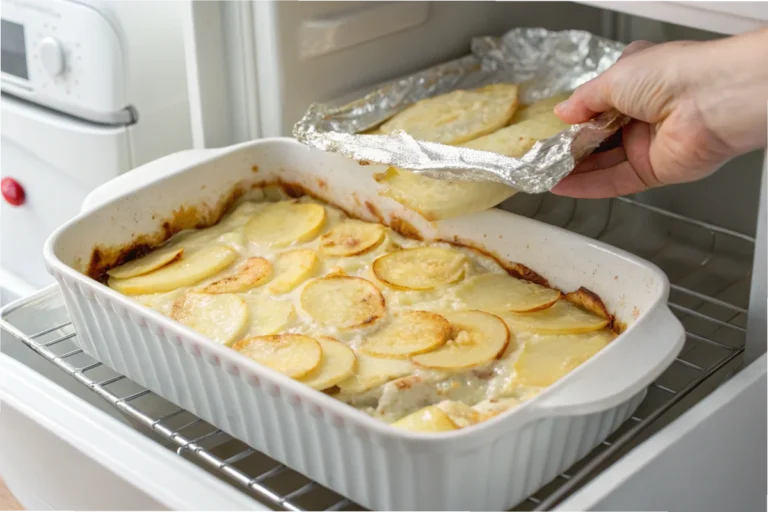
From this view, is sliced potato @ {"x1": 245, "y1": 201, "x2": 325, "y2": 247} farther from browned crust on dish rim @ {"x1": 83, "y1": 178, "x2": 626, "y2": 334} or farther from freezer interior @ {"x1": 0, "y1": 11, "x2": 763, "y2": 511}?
freezer interior @ {"x1": 0, "y1": 11, "x2": 763, "y2": 511}

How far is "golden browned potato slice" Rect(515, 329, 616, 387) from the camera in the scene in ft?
3.03

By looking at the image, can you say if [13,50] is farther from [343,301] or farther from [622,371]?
[622,371]

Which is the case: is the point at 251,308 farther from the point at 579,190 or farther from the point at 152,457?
the point at 579,190

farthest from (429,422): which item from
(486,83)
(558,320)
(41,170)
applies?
(41,170)

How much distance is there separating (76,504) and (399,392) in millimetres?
368

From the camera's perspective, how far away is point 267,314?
1.06 m

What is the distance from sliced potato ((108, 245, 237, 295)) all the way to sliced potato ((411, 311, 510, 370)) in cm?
31

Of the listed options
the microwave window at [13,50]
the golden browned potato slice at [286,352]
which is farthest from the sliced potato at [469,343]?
the microwave window at [13,50]

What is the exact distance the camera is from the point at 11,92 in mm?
1412

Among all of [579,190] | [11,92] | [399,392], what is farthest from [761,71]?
[11,92]

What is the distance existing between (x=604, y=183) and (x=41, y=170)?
2.79 feet

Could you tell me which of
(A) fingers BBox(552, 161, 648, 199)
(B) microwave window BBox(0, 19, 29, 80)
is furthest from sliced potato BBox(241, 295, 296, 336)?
(B) microwave window BBox(0, 19, 29, 80)

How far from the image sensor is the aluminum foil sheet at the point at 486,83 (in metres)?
1.00

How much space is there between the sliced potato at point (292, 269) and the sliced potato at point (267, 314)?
0.09 ft
